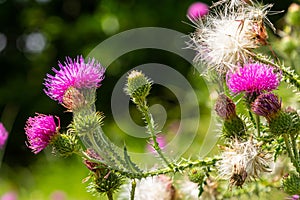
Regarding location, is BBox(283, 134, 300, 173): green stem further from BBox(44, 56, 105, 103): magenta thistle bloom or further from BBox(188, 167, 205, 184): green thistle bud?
BBox(44, 56, 105, 103): magenta thistle bloom

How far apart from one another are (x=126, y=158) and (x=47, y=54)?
6578mm

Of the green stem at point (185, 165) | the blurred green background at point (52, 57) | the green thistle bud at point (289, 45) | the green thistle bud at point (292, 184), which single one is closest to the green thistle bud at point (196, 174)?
the green stem at point (185, 165)

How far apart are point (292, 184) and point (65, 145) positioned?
513mm

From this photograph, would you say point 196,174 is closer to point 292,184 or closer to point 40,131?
point 292,184

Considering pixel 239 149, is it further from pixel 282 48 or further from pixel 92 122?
pixel 282 48

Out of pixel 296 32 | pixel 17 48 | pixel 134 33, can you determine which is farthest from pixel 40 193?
pixel 17 48

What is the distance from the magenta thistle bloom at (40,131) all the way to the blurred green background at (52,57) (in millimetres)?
3001

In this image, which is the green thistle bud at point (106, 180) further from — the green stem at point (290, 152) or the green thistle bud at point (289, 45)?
the green thistle bud at point (289, 45)

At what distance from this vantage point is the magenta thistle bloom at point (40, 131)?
1.38 m

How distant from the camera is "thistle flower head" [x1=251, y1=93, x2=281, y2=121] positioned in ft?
4.28

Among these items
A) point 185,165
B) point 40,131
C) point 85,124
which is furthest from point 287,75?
point 40,131

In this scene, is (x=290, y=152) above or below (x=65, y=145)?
below

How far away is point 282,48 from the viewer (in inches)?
77.5

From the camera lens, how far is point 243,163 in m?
1.30
